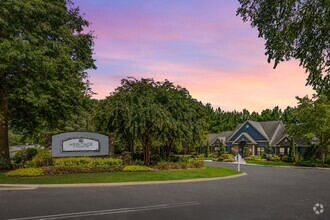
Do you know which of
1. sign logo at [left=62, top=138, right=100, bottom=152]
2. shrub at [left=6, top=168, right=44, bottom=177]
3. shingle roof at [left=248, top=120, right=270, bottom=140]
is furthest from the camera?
shingle roof at [left=248, top=120, right=270, bottom=140]

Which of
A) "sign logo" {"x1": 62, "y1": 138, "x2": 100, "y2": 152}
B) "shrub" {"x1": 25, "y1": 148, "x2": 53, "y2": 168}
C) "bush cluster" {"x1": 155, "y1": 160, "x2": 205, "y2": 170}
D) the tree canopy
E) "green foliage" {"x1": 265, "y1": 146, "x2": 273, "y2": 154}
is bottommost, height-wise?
"green foliage" {"x1": 265, "y1": 146, "x2": 273, "y2": 154}

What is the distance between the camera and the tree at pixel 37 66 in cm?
2078

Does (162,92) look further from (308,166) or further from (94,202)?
(308,166)

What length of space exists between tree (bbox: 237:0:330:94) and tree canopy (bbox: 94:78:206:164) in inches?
574

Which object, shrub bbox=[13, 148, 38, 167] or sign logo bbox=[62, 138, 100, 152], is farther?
shrub bbox=[13, 148, 38, 167]

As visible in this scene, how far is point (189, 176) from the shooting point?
67.6 feet

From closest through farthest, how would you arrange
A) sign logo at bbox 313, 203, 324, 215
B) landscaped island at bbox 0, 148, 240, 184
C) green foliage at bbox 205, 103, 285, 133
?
1. sign logo at bbox 313, 203, 324, 215
2. landscaped island at bbox 0, 148, 240, 184
3. green foliage at bbox 205, 103, 285, 133

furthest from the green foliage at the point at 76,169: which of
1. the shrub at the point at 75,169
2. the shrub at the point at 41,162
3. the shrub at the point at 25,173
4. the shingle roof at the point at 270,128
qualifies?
the shingle roof at the point at 270,128

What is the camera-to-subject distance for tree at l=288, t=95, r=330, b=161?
3703 cm

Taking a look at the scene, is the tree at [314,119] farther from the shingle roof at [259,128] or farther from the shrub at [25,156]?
the shrub at [25,156]

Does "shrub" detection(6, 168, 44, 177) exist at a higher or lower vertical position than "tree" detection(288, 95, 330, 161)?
lower

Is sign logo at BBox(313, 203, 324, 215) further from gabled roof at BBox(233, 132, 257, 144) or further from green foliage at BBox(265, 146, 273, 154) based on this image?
gabled roof at BBox(233, 132, 257, 144)

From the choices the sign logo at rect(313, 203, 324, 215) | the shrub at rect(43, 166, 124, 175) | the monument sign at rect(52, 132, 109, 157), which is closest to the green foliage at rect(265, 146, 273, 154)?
the monument sign at rect(52, 132, 109, 157)

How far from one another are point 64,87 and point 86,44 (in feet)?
21.5
